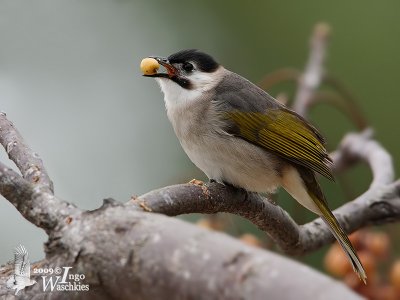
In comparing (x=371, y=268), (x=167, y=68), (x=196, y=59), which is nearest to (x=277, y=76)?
(x=196, y=59)

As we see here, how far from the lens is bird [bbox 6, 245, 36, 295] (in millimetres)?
1775

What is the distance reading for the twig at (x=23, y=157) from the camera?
189 cm

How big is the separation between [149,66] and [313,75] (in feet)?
4.29

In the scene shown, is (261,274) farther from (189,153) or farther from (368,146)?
(368,146)

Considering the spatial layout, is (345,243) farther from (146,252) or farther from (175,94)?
(146,252)

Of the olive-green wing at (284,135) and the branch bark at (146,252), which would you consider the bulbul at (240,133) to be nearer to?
the olive-green wing at (284,135)

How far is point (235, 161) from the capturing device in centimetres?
321

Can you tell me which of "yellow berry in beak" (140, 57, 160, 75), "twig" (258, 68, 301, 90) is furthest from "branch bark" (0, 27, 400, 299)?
"twig" (258, 68, 301, 90)

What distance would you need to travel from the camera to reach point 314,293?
109cm

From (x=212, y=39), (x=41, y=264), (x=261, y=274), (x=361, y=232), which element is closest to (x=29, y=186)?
(x=41, y=264)

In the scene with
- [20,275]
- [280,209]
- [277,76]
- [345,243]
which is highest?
[20,275]

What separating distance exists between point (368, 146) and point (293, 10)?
2321 mm

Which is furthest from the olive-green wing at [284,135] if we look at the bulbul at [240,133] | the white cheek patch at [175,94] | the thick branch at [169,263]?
the thick branch at [169,263]

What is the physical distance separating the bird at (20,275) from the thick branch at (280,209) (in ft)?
1.02
